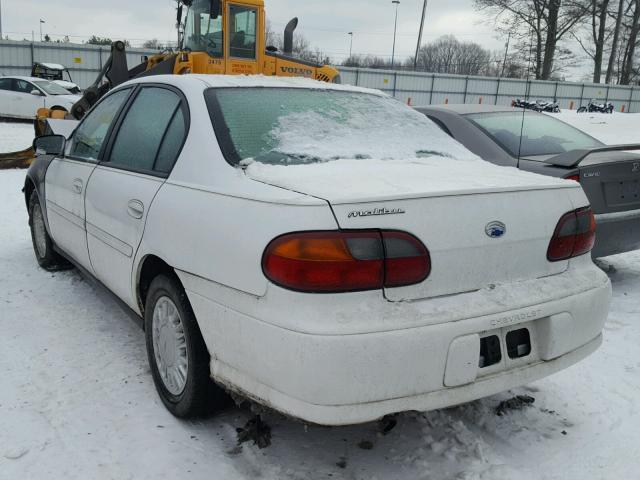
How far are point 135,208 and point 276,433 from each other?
1280mm

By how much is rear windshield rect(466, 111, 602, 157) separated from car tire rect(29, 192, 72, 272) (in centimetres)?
372

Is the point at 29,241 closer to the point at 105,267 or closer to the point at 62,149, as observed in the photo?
the point at 62,149

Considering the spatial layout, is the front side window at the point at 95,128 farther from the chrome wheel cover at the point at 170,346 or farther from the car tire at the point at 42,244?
→ the chrome wheel cover at the point at 170,346

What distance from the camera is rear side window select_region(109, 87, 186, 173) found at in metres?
2.88

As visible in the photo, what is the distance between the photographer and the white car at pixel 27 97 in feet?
57.9

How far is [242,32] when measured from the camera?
37.7ft

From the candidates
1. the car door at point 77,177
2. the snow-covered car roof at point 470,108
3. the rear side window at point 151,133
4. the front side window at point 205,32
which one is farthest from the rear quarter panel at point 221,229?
the front side window at point 205,32

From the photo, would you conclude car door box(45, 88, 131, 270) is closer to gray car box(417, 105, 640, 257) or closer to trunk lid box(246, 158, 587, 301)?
trunk lid box(246, 158, 587, 301)

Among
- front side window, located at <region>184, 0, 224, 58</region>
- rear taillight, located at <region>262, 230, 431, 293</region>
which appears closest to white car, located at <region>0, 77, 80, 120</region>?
front side window, located at <region>184, 0, 224, 58</region>

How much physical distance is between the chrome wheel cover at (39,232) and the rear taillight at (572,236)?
3.97m

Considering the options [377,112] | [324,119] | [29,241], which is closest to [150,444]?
[324,119]

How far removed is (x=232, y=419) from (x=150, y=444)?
40cm

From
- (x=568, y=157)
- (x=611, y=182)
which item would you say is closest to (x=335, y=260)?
(x=568, y=157)

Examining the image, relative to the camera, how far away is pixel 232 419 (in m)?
2.80
